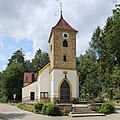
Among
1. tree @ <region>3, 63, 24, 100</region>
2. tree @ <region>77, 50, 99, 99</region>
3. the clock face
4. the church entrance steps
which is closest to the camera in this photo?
the church entrance steps

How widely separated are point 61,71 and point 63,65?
95cm

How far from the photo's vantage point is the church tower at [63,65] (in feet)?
103

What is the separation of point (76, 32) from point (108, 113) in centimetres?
1495

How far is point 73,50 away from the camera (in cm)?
3319

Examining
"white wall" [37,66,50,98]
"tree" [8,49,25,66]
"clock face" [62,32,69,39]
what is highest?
"tree" [8,49,25,66]

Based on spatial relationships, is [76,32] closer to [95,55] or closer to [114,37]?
[114,37]

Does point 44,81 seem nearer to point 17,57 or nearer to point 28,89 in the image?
point 28,89

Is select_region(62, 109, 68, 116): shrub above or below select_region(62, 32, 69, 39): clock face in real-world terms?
below

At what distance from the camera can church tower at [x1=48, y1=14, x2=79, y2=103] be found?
103ft

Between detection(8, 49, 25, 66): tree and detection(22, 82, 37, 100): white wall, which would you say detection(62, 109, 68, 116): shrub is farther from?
detection(8, 49, 25, 66): tree

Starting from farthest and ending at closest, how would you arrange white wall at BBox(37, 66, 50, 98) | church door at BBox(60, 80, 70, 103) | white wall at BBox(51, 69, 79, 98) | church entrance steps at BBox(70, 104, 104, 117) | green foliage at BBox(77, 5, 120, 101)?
green foliage at BBox(77, 5, 120, 101), white wall at BBox(37, 66, 50, 98), church door at BBox(60, 80, 70, 103), white wall at BBox(51, 69, 79, 98), church entrance steps at BBox(70, 104, 104, 117)

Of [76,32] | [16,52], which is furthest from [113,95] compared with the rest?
[16,52]

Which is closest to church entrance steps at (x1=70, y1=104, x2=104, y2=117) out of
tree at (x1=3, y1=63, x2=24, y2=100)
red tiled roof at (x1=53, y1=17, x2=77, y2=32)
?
red tiled roof at (x1=53, y1=17, x2=77, y2=32)

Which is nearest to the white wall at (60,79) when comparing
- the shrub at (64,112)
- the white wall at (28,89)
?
the shrub at (64,112)
